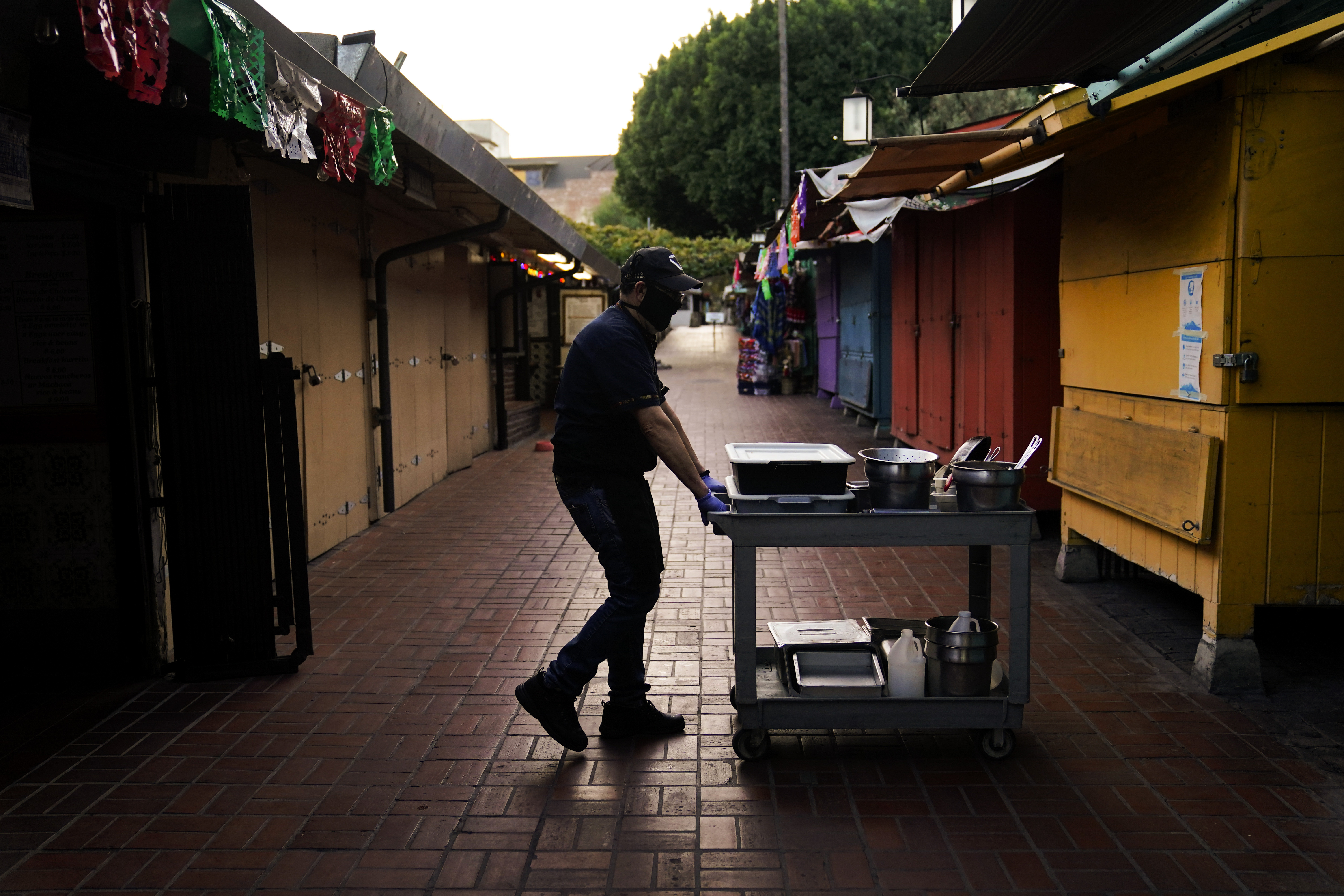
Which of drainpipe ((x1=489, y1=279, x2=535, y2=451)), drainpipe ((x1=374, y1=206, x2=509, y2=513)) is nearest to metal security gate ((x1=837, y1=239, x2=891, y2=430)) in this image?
drainpipe ((x1=489, y1=279, x2=535, y2=451))

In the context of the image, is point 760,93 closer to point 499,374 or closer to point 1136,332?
point 499,374

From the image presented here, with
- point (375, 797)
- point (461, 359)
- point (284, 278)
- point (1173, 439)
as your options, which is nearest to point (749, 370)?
point (461, 359)

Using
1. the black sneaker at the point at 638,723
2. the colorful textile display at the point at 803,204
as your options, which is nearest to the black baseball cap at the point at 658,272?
the black sneaker at the point at 638,723

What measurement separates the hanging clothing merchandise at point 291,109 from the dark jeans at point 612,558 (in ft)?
5.73

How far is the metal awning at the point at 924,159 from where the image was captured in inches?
209

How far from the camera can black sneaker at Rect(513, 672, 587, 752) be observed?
399 cm

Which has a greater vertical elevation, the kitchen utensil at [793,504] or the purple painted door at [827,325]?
the purple painted door at [827,325]

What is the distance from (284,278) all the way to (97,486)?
2254mm

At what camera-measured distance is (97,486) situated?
5.05m

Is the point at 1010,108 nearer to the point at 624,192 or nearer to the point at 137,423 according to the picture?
the point at 624,192

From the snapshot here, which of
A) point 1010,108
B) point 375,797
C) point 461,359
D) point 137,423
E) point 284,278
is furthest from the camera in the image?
point 1010,108

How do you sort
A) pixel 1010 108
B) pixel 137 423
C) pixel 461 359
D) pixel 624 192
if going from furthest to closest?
pixel 624 192 < pixel 1010 108 < pixel 461 359 < pixel 137 423

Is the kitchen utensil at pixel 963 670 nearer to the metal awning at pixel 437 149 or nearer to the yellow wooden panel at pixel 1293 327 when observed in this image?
the yellow wooden panel at pixel 1293 327

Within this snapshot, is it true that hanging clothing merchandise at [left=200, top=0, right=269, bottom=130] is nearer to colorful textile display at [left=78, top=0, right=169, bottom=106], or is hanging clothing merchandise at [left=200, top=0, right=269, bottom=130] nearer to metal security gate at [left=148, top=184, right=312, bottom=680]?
colorful textile display at [left=78, top=0, right=169, bottom=106]
